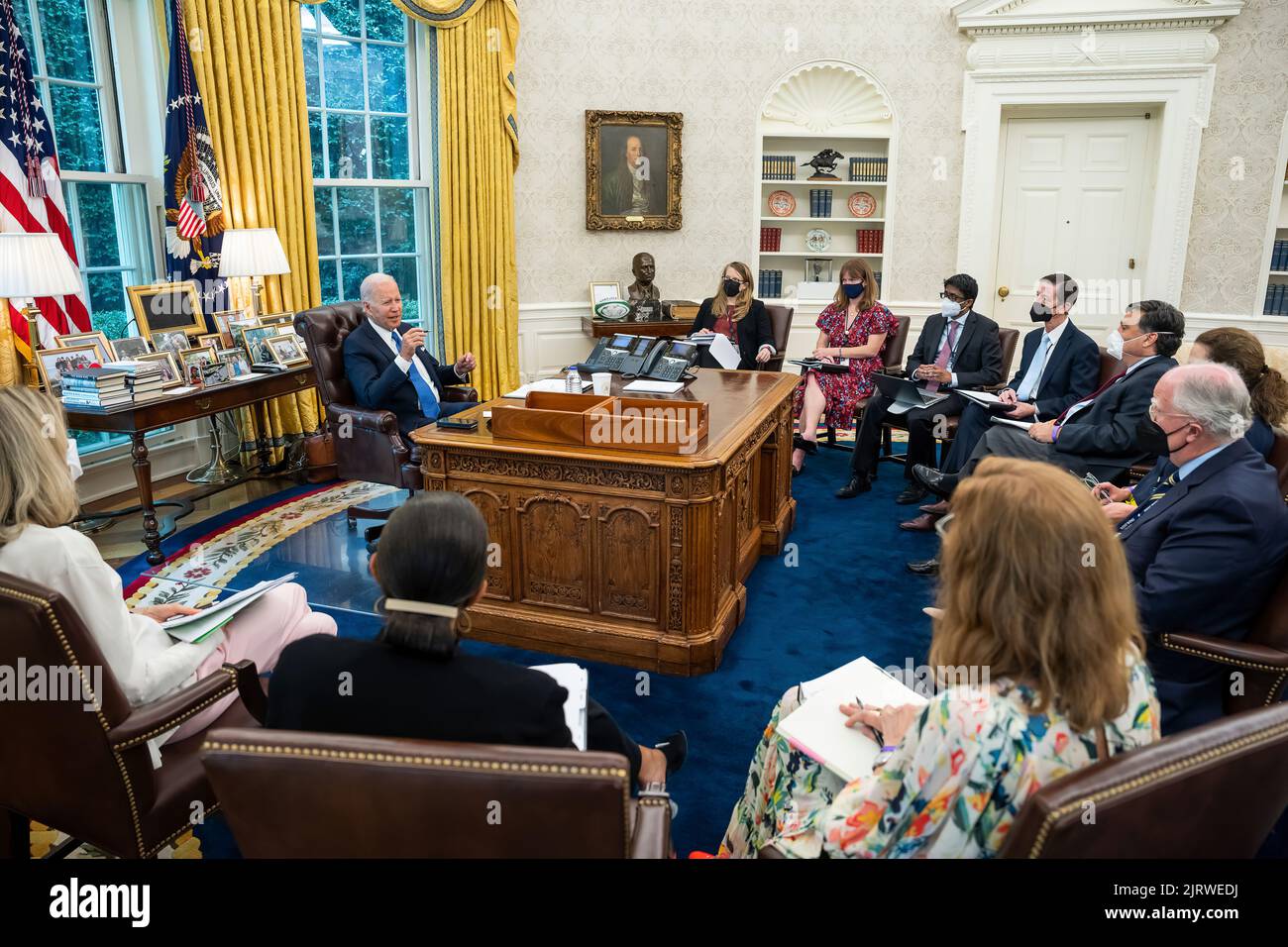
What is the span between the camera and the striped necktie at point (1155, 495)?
2.75 meters

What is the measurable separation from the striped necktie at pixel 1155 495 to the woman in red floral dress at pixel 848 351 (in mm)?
2990

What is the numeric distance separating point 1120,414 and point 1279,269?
13.5 feet

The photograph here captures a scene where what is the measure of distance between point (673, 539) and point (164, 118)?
4.06 metres

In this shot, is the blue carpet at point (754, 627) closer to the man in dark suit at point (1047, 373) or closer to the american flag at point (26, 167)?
the man in dark suit at point (1047, 373)

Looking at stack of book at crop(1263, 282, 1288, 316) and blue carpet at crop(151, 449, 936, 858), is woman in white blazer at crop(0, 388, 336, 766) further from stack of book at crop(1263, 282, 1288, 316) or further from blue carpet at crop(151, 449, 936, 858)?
stack of book at crop(1263, 282, 1288, 316)

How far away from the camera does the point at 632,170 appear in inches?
291

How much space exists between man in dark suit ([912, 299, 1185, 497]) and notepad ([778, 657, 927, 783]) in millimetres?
1993

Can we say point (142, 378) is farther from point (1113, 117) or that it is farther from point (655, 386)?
point (1113, 117)

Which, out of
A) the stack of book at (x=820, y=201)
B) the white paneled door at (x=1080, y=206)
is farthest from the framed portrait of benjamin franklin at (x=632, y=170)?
the white paneled door at (x=1080, y=206)

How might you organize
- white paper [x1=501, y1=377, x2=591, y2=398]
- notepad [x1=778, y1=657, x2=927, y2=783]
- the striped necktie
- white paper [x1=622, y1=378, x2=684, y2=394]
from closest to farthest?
notepad [x1=778, y1=657, x2=927, y2=783] → the striped necktie → white paper [x1=501, y1=377, x2=591, y2=398] → white paper [x1=622, y1=378, x2=684, y2=394]

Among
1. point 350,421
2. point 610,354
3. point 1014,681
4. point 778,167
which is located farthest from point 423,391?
point 778,167

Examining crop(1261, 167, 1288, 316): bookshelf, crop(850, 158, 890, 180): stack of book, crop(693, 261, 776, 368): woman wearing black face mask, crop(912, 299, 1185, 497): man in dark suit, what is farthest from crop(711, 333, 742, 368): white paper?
crop(1261, 167, 1288, 316): bookshelf

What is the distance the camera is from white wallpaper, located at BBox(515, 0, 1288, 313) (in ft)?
22.8

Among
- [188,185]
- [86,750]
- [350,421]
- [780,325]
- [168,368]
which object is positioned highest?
[188,185]
